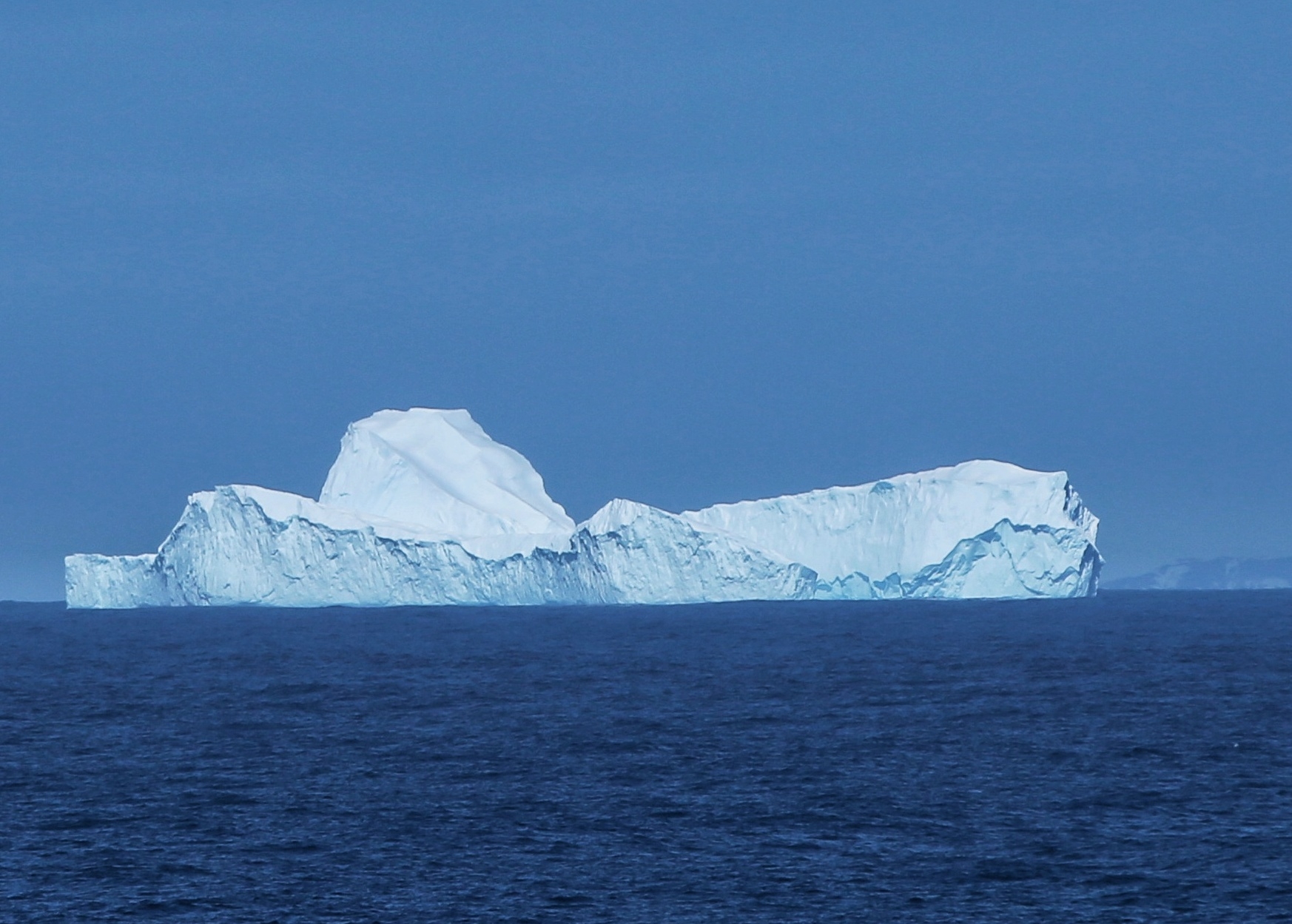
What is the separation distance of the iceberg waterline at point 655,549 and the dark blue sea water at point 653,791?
12.5 metres

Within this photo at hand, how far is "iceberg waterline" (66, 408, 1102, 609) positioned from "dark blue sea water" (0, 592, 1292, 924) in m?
12.5

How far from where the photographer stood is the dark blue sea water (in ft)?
39.3

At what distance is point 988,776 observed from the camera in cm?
1667

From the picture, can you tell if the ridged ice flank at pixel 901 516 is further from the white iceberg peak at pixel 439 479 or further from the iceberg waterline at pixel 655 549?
the white iceberg peak at pixel 439 479

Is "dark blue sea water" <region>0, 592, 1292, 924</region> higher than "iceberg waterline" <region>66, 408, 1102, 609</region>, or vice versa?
"iceberg waterline" <region>66, 408, 1102, 609</region>

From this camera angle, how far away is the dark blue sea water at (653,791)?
12.0m

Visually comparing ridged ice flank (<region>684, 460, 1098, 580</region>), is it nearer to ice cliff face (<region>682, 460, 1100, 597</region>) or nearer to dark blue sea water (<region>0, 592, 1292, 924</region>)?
ice cliff face (<region>682, 460, 1100, 597</region>)

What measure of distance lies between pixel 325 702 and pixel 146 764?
6629 millimetres

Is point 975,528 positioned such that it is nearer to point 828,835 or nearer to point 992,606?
point 992,606

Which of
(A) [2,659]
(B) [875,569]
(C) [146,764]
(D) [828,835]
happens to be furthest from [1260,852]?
(B) [875,569]

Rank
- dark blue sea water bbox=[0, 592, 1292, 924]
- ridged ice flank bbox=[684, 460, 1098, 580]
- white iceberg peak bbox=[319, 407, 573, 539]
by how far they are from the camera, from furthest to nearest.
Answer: white iceberg peak bbox=[319, 407, 573, 539] → ridged ice flank bbox=[684, 460, 1098, 580] → dark blue sea water bbox=[0, 592, 1292, 924]

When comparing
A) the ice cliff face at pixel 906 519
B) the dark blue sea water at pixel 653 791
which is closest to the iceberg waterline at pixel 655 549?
the ice cliff face at pixel 906 519

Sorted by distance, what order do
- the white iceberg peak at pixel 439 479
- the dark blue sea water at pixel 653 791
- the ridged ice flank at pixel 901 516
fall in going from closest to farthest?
the dark blue sea water at pixel 653 791, the ridged ice flank at pixel 901 516, the white iceberg peak at pixel 439 479

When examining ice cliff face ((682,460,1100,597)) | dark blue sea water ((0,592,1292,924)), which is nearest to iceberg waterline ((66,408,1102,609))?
ice cliff face ((682,460,1100,597))
